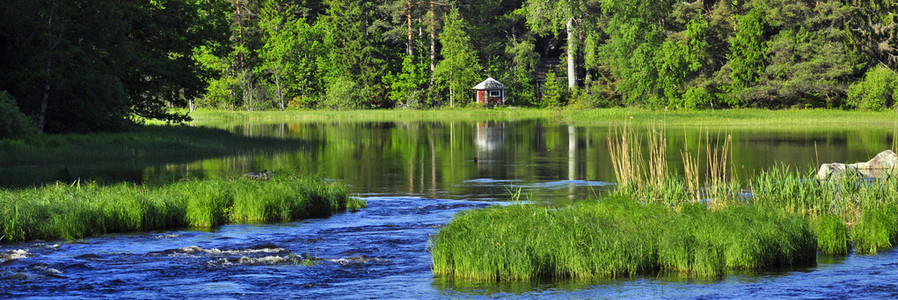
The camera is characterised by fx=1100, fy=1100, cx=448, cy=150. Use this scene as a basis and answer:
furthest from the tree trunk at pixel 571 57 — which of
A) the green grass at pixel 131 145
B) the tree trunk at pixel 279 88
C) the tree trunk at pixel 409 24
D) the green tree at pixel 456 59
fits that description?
the green grass at pixel 131 145

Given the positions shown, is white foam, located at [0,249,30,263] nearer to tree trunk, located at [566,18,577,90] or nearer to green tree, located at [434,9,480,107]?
tree trunk, located at [566,18,577,90]

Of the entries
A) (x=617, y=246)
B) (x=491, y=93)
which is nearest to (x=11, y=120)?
(x=617, y=246)

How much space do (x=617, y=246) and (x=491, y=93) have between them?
86.3 meters

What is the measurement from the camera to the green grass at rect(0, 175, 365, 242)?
20.1 metres

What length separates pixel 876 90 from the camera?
233 feet

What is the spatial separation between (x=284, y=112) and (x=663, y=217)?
8250 cm

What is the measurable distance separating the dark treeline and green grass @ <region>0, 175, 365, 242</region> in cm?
1674

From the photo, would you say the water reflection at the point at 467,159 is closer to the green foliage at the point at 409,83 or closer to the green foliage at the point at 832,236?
the green foliage at the point at 832,236

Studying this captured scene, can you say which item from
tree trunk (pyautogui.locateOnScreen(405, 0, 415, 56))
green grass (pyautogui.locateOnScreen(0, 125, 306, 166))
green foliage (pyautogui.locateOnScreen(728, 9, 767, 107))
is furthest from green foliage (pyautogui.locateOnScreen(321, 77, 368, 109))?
green grass (pyautogui.locateOnScreen(0, 125, 306, 166))

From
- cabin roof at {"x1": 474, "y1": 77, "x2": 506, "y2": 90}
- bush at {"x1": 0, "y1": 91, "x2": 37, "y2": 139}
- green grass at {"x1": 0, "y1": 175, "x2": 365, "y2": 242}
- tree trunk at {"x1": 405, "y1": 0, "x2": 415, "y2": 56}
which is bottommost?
green grass at {"x1": 0, "y1": 175, "x2": 365, "y2": 242}

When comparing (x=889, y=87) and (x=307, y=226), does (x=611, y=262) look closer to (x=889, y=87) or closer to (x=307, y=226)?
(x=307, y=226)

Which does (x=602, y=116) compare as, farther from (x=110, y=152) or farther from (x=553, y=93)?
(x=110, y=152)

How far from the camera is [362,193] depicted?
29781mm

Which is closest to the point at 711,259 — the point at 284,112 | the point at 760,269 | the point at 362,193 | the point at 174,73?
the point at 760,269
